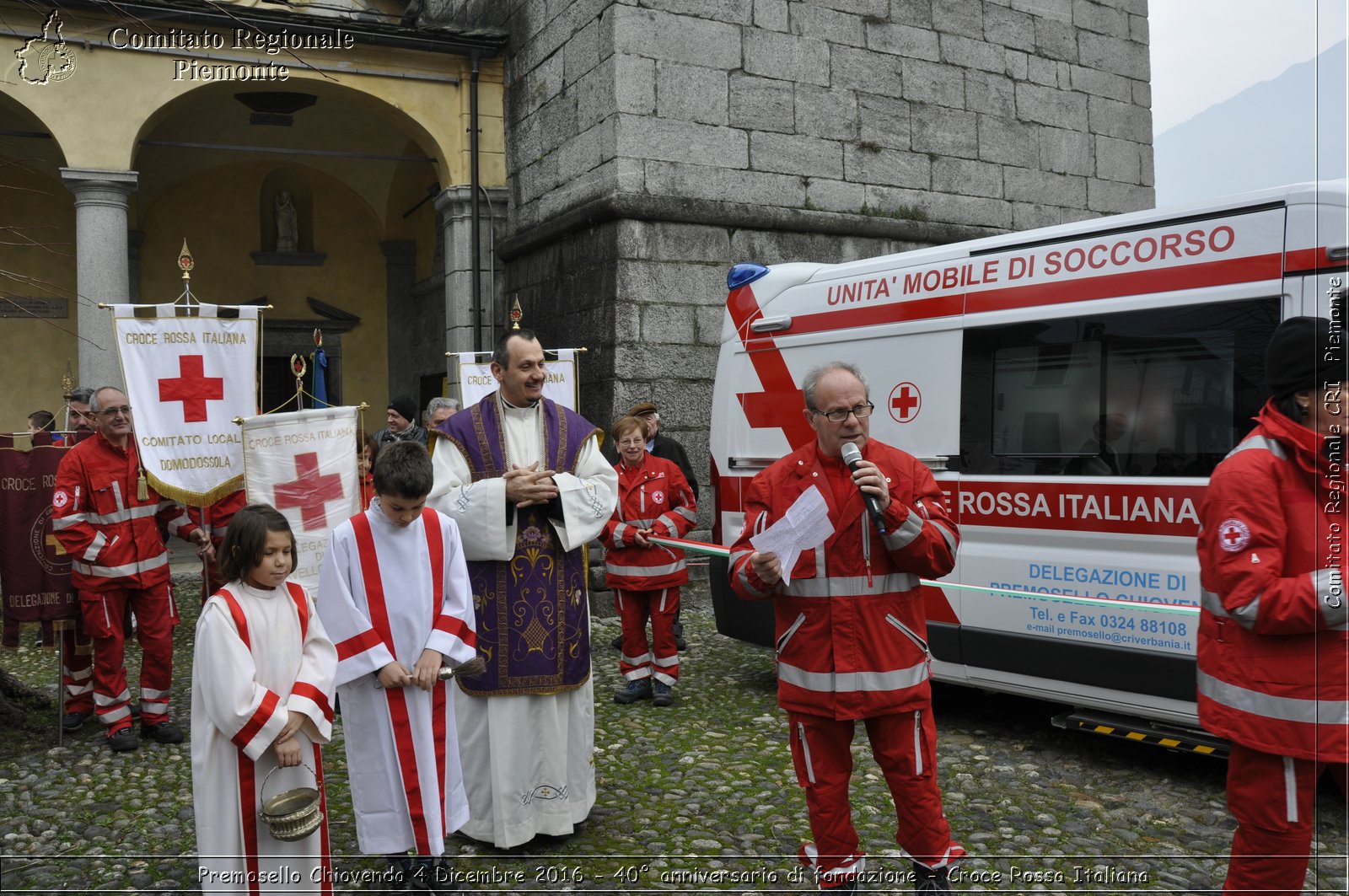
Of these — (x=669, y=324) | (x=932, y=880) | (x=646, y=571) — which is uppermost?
(x=669, y=324)

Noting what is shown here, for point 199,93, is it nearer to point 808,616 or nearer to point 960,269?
point 960,269

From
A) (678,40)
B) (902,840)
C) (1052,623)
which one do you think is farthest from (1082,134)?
(902,840)

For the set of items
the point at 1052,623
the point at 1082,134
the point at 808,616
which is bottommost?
the point at 1052,623

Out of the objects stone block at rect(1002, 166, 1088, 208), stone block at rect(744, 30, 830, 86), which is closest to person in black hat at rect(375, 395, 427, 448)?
stone block at rect(744, 30, 830, 86)

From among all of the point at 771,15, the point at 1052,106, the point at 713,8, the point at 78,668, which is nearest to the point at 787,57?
the point at 771,15

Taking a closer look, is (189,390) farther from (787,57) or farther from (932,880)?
(787,57)

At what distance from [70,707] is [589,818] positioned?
360 cm

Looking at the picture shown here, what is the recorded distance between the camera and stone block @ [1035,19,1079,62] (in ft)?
42.5

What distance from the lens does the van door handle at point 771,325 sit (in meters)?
6.94

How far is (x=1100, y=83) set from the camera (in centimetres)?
1353

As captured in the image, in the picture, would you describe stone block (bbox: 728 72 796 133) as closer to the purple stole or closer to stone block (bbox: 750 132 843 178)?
stone block (bbox: 750 132 843 178)

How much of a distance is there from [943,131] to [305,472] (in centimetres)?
857

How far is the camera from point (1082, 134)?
13445 millimetres

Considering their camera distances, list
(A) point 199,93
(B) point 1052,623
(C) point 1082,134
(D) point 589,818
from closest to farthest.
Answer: (D) point 589,818, (B) point 1052,623, (A) point 199,93, (C) point 1082,134
